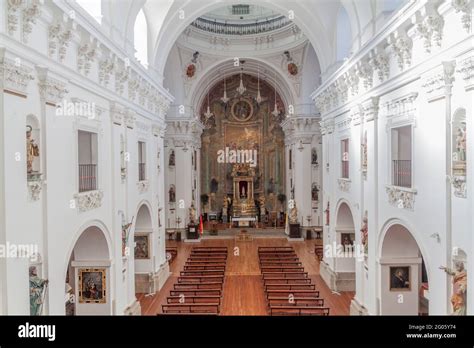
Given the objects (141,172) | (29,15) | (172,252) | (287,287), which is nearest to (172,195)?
(172,252)

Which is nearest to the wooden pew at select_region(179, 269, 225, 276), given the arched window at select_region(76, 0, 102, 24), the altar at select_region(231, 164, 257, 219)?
the arched window at select_region(76, 0, 102, 24)

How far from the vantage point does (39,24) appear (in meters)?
6.63

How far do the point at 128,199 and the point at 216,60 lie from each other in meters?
14.9

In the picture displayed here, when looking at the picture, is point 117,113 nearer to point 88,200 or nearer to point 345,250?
point 88,200

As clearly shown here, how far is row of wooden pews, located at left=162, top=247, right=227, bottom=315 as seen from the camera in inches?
473

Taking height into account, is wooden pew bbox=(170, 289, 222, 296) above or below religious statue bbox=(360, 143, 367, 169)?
below

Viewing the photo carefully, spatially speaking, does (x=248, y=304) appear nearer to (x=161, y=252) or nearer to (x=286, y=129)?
(x=161, y=252)

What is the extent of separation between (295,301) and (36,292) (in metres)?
8.31

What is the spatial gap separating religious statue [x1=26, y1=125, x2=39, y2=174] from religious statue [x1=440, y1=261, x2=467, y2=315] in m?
7.02

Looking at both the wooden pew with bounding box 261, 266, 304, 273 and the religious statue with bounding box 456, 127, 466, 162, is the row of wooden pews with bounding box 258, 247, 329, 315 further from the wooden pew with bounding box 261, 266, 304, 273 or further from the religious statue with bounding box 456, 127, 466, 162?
the religious statue with bounding box 456, 127, 466, 162

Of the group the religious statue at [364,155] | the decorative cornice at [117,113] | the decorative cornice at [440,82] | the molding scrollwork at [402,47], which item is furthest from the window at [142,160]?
the decorative cornice at [440,82]

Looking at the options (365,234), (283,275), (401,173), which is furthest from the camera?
(283,275)

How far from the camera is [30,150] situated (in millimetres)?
6387
